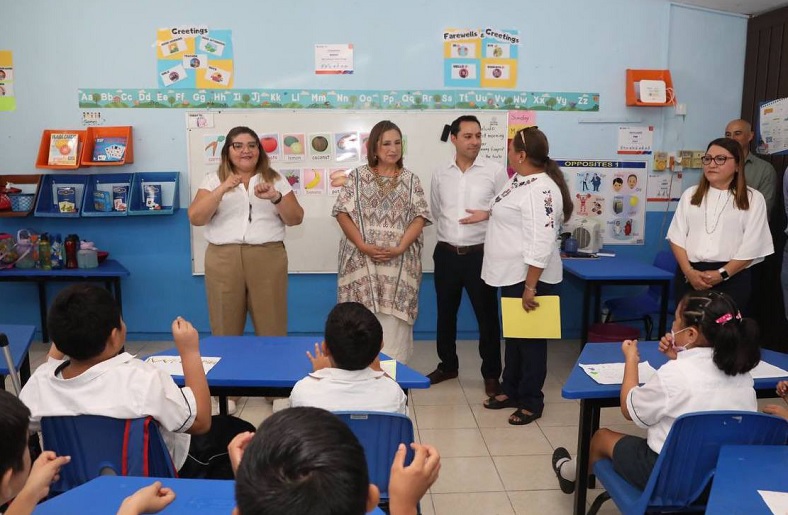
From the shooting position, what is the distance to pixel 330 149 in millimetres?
4832

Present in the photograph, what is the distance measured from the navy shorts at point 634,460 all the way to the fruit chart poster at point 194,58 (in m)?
3.72

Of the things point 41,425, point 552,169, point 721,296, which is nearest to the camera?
point 41,425

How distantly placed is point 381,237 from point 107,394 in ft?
7.06

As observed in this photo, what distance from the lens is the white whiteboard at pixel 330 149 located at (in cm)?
477

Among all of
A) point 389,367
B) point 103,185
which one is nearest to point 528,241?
point 389,367

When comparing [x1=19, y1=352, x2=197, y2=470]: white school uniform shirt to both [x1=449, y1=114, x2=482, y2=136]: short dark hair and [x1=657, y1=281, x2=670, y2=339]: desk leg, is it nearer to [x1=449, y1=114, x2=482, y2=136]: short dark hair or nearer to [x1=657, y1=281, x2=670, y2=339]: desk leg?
[x1=449, y1=114, x2=482, y2=136]: short dark hair

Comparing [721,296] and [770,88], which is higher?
[770,88]

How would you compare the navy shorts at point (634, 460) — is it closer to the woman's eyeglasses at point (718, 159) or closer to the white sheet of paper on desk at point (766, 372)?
the white sheet of paper on desk at point (766, 372)

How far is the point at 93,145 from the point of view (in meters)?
Answer: 4.66

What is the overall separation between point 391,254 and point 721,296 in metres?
1.93

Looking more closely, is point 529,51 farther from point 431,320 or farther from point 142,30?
point 142,30

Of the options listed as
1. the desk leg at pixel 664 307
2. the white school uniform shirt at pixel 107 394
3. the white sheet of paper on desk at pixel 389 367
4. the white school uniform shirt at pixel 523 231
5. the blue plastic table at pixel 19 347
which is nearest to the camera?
the white school uniform shirt at pixel 107 394

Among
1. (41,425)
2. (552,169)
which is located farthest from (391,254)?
(41,425)

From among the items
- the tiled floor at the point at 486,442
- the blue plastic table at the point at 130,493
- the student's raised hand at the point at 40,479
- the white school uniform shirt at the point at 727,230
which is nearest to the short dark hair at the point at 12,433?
the student's raised hand at the point at 40,479
